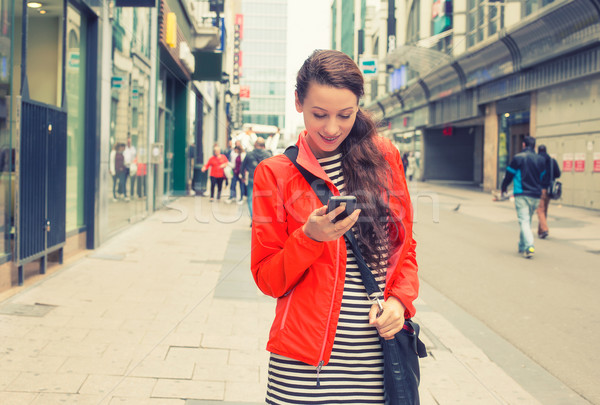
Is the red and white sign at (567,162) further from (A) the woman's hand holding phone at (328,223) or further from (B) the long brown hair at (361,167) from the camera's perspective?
(A) the woman's hand holding phone at (328,223)

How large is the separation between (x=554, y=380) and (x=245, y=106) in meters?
78.5

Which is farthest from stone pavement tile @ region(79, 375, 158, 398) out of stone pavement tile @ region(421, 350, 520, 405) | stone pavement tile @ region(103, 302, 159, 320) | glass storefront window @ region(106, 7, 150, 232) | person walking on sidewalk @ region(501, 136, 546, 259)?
person walking on sidewalk @ region(501, 136, 546, 259)

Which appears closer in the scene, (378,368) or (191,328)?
(378,368)

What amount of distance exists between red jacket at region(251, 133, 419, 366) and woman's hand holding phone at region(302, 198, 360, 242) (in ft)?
0.43

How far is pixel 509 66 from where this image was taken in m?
21.4

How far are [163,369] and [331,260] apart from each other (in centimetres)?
268

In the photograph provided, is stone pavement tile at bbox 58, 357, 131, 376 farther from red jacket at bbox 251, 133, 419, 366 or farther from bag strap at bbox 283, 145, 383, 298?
bag strap at bbox 283, 145, 383, 298

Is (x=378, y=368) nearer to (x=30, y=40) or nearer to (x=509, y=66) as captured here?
(x=30, y=40)

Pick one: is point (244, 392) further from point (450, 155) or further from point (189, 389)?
point (450, 155)

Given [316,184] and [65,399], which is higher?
[316,184]

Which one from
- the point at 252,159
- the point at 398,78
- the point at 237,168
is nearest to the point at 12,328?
the point at 252,159

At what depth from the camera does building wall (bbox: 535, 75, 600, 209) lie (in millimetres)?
16359

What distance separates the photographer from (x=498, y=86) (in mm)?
22953

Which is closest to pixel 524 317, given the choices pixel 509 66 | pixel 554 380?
pixel 554 380
